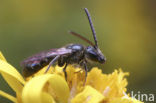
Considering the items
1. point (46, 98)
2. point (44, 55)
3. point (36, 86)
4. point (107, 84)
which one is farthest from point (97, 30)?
point (36, 86)

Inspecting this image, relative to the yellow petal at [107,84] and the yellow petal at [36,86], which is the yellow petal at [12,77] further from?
the yellow petal at [107,84]

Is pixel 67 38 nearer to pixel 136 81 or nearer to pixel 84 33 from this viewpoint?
pixel 84 33

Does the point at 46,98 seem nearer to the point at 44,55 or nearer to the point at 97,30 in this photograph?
the point at 44,55

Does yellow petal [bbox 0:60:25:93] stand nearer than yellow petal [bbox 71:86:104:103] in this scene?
No

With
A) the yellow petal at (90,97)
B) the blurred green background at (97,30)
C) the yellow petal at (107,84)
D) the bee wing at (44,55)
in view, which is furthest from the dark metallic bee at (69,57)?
the blurred green background at (97,30)

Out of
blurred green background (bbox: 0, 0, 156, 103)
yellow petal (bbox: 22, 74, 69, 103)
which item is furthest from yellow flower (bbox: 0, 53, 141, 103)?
blurred green background (bbox: 0, 0, 156, 103)

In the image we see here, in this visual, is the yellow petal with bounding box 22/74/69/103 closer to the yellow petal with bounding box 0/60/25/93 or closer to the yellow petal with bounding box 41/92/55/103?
the yellow petal with bounding box 41/92/55/103
